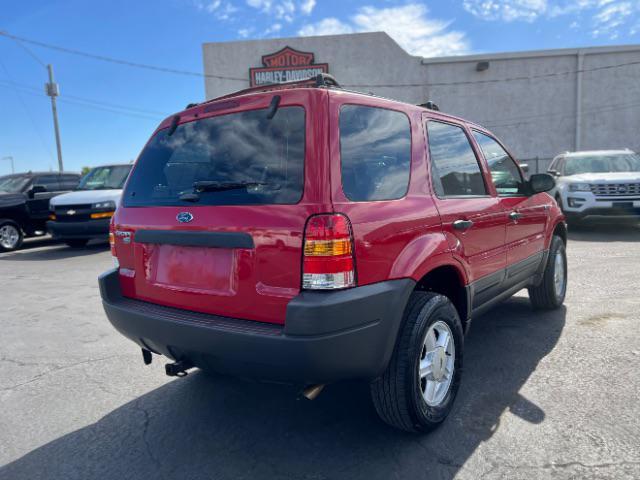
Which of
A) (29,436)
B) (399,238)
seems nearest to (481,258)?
(399,238)

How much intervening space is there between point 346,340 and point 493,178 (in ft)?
7.20

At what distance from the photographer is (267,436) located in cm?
262

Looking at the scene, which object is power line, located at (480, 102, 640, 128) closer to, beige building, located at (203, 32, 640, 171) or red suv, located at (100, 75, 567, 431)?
beige building, located at (203, 32, 640, 171)

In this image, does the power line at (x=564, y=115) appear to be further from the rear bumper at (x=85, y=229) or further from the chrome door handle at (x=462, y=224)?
the chrome door handle at (x=462, y=224)

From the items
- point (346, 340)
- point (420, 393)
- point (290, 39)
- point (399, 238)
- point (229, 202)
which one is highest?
point (290, 39)

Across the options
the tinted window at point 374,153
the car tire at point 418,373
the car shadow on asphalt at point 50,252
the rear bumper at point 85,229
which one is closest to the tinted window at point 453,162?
the tinted window at point 374,153

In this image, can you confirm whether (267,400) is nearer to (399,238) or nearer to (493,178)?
(399,238)

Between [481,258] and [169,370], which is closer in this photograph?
[169,370]

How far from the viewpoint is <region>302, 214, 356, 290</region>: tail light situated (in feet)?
6.73

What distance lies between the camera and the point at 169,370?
2486 millimetres

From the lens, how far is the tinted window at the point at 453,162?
287cm

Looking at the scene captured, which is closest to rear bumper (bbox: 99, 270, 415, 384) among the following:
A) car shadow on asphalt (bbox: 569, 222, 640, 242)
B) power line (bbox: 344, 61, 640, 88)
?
car shadow on asphalt (bbox: 569, 222, 640, 242)

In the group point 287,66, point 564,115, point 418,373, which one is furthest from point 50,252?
point 564,115

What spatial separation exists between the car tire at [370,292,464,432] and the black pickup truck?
11143 mm
